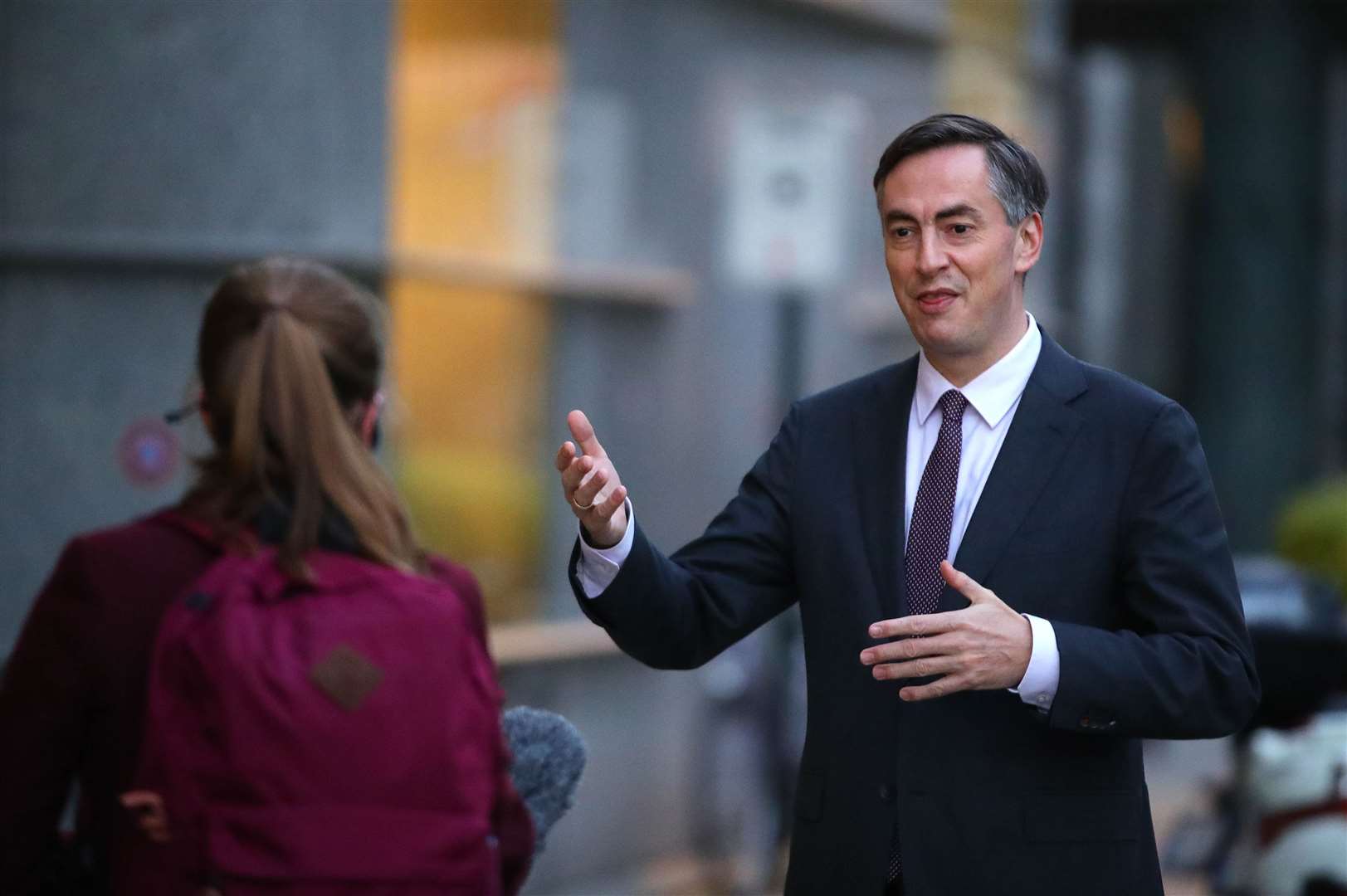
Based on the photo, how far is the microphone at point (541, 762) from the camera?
336 centimetres

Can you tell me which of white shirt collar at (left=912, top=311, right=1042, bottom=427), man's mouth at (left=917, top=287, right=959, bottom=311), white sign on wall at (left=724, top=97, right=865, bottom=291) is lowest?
white shirt collar at (left=912, top=311, right=1042, bottom=427)

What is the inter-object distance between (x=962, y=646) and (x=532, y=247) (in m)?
5.50

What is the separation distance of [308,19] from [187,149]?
641 mm

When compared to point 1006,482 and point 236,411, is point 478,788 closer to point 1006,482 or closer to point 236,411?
point 236,411

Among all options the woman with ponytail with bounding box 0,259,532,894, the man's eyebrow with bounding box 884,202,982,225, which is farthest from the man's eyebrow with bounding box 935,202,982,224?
the woman with ponytail with bounding box 0,259,532,894

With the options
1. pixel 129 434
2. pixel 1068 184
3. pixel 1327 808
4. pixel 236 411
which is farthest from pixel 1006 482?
pixel 1068 184

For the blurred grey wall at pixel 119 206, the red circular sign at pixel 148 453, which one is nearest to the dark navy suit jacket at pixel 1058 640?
the blurred grey wall at pixel 119 206

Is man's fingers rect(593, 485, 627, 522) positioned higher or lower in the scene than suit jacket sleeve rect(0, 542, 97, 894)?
higher

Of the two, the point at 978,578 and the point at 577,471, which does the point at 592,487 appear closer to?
the point at 577,471

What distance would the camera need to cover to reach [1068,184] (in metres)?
15.2

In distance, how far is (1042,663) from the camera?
2816 millimetres

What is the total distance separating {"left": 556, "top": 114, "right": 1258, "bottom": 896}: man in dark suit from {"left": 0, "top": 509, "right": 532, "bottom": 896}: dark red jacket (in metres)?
0.68

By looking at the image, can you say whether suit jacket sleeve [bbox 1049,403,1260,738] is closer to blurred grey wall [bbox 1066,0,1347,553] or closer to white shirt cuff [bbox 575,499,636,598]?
white shirt cuff [bbox 575,499,636,598]

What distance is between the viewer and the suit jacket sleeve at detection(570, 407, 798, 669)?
3.07m
